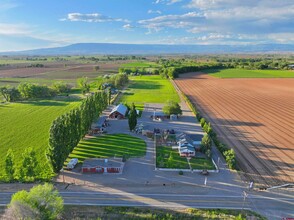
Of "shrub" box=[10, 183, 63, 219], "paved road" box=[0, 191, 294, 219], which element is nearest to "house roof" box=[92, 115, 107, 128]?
"paved road" box=[0, 191, 294, 219]

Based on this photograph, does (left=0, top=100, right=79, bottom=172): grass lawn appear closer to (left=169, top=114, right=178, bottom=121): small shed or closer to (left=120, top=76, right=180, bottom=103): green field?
(left=120, top=76, right=180, bottom=103): green field

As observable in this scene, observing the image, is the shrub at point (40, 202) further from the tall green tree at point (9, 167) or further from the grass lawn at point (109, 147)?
the grass lawn at point (109, 147)

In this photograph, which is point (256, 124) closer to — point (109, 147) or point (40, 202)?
point (109, 147)

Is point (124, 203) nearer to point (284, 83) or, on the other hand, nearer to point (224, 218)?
point (224, 218)

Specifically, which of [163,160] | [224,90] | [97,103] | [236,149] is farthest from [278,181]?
[224,90]

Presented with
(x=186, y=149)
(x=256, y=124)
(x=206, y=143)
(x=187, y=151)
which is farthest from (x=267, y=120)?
(x=187, y=151)

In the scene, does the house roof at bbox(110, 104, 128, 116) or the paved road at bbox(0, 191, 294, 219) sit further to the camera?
the house roof at bbox(110, 104, 128, 116)
